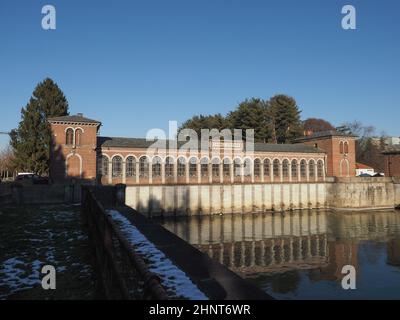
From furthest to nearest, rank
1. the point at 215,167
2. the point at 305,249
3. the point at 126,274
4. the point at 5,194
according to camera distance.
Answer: the point at 215,167 → the point at 5,194 → the point at 305,249 → the point at 126,274

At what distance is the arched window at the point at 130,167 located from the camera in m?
43.7

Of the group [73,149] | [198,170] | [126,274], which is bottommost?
[126,274]

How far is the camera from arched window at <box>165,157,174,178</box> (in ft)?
150

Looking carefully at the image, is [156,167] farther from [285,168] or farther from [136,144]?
[285,168]

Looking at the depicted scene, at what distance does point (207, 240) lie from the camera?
28.5m

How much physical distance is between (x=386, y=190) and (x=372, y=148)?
44.2m

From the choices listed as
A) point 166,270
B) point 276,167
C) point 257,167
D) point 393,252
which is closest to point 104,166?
point 257,167

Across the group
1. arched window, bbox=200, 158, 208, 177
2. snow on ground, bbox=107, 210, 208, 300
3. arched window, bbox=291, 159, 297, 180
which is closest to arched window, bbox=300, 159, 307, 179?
arched window, bbox=291, 159, 297, 180

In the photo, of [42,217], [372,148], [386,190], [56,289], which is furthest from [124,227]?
[372,148]

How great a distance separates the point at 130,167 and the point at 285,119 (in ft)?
145

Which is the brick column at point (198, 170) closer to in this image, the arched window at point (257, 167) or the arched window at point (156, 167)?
the arched window at point (156, 167)

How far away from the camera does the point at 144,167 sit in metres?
44.5

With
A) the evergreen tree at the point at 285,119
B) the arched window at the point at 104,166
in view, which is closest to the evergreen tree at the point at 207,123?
the evergreen tree at the point at 285,119
